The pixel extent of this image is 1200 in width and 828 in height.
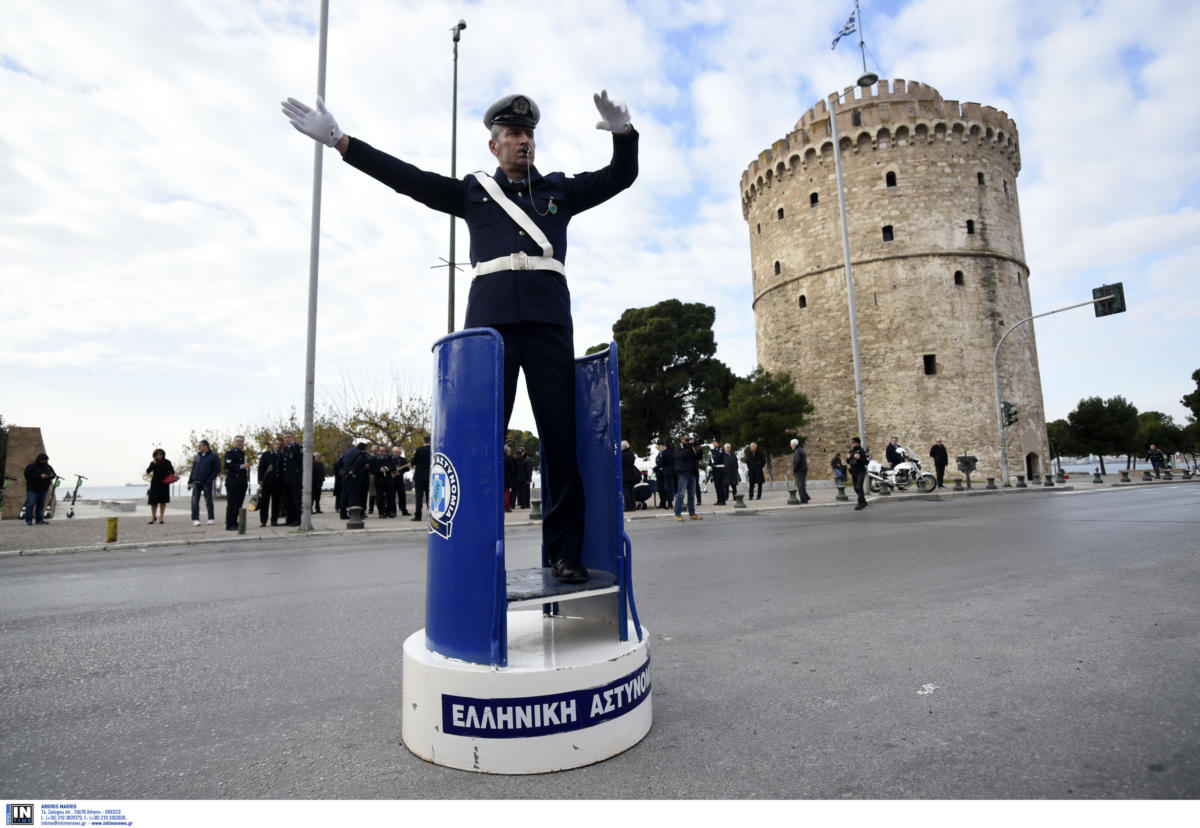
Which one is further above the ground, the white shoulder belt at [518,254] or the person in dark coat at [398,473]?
the white shoulder belt at [518,254]

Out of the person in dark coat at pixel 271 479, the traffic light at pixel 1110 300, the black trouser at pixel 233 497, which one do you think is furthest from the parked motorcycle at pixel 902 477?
the black trouser at pixel 233 497

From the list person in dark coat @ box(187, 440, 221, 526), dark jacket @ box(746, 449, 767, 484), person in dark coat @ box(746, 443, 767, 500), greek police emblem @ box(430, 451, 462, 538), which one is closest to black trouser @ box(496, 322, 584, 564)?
greek police emblem @ box(430, 451, 462, 538)

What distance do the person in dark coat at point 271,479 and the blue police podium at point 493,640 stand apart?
13.0 metres

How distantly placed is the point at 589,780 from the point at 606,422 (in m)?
1.29

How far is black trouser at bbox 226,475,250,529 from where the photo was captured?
1270cm

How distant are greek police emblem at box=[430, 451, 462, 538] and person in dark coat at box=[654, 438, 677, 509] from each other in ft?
48.7

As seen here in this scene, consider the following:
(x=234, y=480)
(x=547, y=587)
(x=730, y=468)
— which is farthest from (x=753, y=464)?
(x=547, y=587)

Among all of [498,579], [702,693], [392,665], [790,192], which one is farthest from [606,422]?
[790,192]

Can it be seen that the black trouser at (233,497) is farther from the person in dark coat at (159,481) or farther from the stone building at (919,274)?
the stone building at (919,274)

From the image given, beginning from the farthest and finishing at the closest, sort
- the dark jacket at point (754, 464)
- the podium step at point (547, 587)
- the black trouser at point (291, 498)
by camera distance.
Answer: the dark jacket at point (754, 464)
the black trouser at point (291, 498)
the podium step at point (547, 587)

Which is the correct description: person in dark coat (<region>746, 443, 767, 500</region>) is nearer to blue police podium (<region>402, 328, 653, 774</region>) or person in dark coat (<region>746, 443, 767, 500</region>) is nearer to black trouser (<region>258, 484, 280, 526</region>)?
black trouser (<region>258, 484, 280, 526</region>)

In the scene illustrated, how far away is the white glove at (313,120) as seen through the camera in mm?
2668

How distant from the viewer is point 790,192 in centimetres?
3672

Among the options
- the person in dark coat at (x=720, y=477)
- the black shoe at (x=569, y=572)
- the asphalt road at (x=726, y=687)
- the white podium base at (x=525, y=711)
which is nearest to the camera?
the asphalt road at (x=726, y=687)
